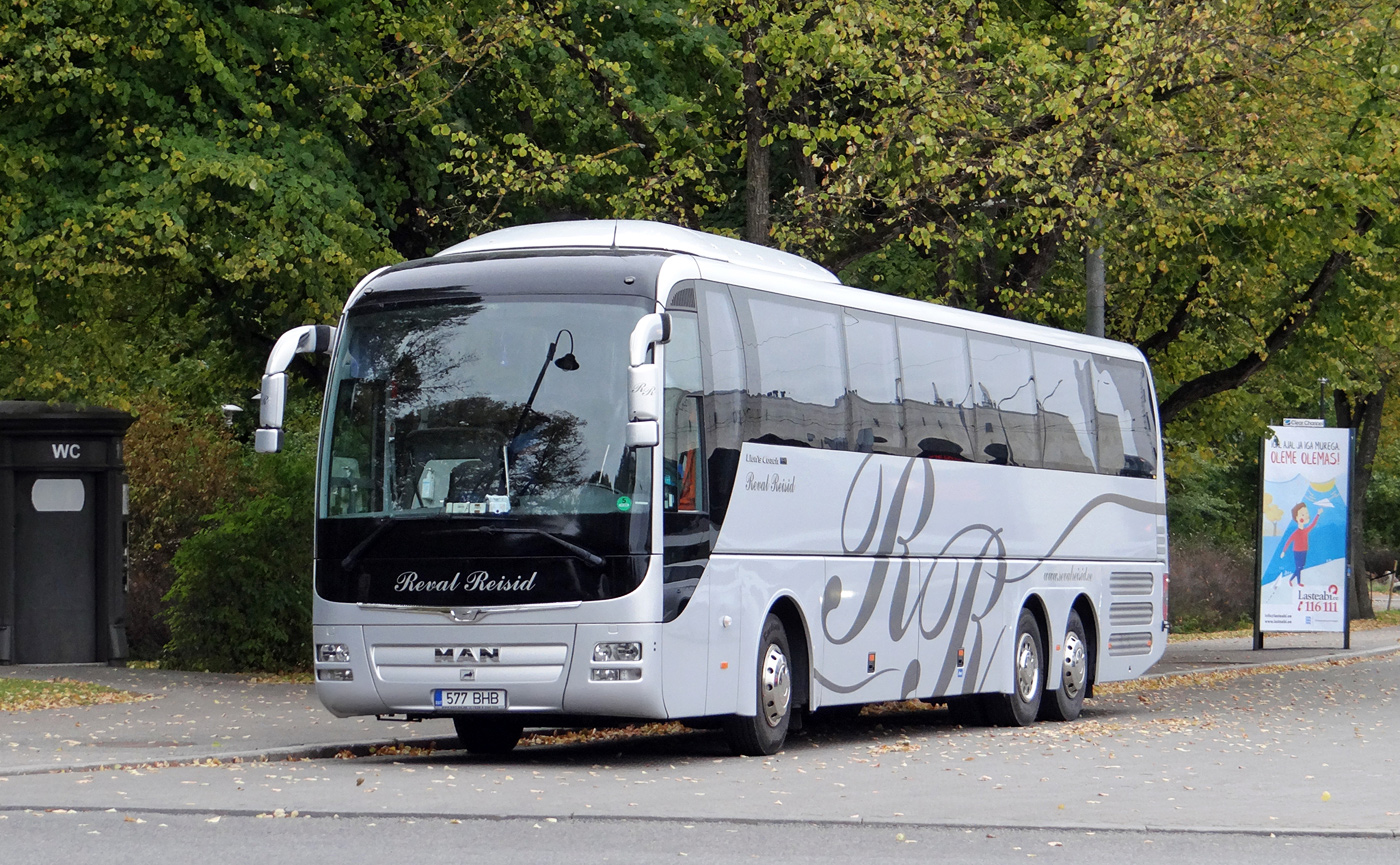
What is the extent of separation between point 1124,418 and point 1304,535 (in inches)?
419

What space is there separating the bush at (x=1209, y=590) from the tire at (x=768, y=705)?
27472mm

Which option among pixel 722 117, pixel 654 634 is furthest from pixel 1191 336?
pixel 654 634

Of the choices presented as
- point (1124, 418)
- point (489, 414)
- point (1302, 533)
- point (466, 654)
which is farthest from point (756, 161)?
point (1302, 533)

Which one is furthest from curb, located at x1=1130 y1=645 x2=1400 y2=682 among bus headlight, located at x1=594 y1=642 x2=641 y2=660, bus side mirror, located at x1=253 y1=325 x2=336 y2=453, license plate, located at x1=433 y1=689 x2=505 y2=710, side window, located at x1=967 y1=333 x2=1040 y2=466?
bus side mirror, located at x1=253 y1=325 x2=336 y2=453

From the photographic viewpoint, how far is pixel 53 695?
18.5 meters

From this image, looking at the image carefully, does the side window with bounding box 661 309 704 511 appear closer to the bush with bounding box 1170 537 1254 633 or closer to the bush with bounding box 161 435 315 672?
the bush with bounding box 161 435 315 672

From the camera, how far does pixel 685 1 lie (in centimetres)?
2141

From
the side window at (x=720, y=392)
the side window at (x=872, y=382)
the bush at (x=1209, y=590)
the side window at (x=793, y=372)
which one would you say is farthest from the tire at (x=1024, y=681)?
the bush at (x=1209, y=590)

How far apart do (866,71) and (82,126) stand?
7.29 metres

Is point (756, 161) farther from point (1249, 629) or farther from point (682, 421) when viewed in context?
point (1249, 629)

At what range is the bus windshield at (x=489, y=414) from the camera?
44.1 ft

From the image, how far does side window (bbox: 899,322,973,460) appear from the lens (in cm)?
1705

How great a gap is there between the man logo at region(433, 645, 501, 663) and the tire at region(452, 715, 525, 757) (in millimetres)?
1384

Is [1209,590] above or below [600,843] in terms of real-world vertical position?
below
